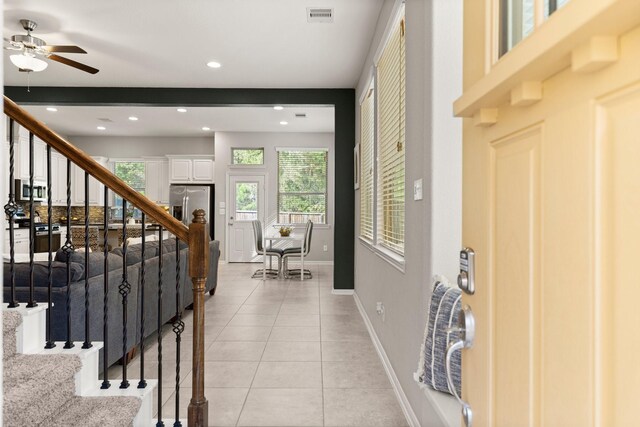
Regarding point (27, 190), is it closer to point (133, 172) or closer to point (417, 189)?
point (133, 172)

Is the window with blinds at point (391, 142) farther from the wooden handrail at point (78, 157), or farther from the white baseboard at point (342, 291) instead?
the white baseboard at point (342, 291)

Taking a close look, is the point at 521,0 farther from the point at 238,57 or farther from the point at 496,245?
the point at 238,57

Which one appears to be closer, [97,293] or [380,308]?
[97,293]

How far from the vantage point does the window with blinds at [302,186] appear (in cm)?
870

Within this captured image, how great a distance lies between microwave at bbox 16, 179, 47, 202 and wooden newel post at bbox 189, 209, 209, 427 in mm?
6057

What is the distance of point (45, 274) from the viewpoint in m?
2.30

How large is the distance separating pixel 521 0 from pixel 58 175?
394 inches

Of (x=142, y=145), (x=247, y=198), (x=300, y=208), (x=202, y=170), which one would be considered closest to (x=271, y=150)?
(x=247, y=198)

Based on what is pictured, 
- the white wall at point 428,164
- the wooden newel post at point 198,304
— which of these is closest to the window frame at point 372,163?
the white wall at point 428,164

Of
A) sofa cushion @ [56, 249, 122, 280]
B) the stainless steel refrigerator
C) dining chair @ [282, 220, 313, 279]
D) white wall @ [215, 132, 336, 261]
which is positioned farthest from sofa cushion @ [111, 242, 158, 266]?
the stainless steel refrigerator

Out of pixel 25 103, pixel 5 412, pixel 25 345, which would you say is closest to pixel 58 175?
pixel 25 103

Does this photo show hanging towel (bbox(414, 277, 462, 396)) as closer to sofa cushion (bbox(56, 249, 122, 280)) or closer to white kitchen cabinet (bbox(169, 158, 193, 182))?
sofa cushion (bbox(56, 249, 122, 280))

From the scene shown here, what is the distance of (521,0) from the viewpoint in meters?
0.65

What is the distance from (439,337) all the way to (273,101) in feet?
15.2
